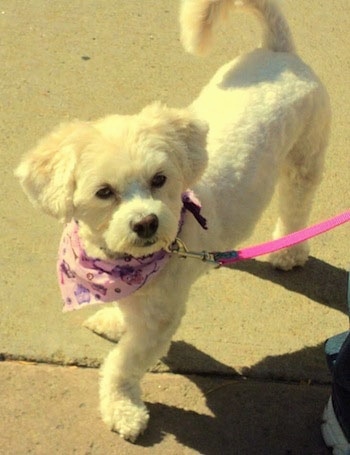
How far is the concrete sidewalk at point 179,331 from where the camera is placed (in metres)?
3.23

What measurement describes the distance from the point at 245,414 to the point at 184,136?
130cm

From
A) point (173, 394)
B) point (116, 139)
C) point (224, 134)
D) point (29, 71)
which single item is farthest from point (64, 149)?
point (29, 71)

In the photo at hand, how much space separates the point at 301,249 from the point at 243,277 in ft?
1.13

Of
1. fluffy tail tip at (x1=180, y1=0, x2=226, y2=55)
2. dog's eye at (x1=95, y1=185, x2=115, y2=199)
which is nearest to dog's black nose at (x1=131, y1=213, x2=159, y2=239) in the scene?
dog's eye at (x1=95, y1=185, x2=115, y2=199)

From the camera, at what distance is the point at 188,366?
3451mm

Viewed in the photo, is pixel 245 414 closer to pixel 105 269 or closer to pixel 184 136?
pixel 105 269

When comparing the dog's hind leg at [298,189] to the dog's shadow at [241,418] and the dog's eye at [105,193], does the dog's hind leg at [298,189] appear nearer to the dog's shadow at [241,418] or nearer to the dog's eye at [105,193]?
the dog's shadow at [241,418]

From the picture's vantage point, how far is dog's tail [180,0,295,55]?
345cm

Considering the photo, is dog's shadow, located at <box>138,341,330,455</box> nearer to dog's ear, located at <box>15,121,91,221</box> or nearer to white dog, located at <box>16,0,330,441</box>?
white dog, located at <box>16,0,330,441</box>

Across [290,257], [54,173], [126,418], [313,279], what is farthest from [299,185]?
[54,173]

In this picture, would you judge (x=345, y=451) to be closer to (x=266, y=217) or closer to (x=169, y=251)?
(x=169, y=251)

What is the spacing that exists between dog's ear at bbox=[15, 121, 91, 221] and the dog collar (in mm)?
317

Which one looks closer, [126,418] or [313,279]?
[126,418]

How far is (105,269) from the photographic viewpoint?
9.52 feet
